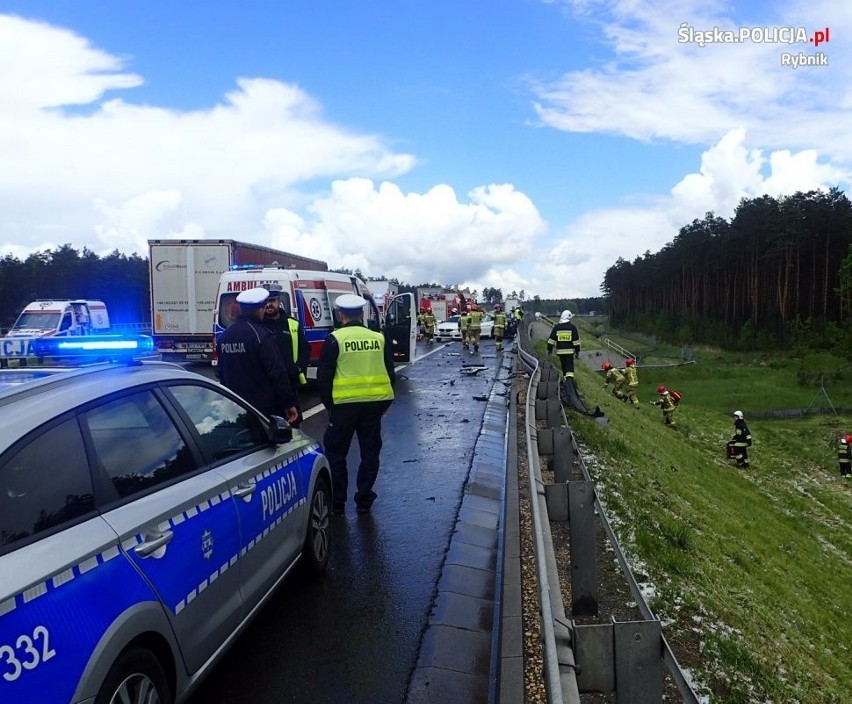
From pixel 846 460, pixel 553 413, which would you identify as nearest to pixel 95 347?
Answer: pixel 553 413

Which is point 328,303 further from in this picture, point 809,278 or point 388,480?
point 809,278

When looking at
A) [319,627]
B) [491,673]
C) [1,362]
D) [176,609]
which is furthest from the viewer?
[1,362]

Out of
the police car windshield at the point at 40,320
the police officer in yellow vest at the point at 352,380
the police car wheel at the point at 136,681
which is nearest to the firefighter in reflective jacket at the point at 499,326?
the police car windshield at the point at 40,320

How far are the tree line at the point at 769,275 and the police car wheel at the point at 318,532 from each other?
155 feet

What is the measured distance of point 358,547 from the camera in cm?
572

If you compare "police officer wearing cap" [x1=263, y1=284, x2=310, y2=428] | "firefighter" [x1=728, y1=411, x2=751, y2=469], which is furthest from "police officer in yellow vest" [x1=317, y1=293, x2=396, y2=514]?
"firefighter" [x1=728, y1=411, x2=751, y2=469]

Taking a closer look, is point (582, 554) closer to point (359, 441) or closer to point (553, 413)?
point (359, 441)

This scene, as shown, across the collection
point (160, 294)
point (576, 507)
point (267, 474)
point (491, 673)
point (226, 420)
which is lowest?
point (491, 673)

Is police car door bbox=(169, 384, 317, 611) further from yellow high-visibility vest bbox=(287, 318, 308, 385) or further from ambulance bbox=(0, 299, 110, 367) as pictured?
ambulance bbox=(0, 299, 110, 367)

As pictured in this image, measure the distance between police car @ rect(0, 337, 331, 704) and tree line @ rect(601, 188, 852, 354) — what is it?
48521mm

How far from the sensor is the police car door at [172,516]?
280 centimetres

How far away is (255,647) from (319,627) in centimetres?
41

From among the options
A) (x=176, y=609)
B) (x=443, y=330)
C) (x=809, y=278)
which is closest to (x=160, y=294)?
(x=176, y=609)

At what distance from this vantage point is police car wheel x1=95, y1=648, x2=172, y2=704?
93.9 inches
